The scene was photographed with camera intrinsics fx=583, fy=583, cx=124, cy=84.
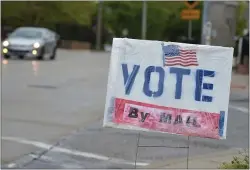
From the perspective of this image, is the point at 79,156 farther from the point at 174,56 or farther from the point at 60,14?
the point at 60,14

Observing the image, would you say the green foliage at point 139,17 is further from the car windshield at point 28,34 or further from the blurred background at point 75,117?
the blurred background at point 75,117

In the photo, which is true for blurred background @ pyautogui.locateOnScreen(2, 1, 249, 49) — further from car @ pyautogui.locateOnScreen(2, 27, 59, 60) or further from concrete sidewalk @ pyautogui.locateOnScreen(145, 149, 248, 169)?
concrete sidewalk @ pyautogui.locateOnScreen(145, 149, 248, 169)

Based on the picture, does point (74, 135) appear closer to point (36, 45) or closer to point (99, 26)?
point (36, 45)

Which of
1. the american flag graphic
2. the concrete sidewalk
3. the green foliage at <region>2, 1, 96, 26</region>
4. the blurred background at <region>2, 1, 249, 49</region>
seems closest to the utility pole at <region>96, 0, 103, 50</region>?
the blurred background at <region>2, 1, 249, 49</region>

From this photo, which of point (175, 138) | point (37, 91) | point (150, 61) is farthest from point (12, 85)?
point (150, 61)

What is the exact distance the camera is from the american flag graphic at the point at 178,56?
4914mm

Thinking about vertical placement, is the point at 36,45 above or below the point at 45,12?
below

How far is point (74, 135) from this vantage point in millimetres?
9000

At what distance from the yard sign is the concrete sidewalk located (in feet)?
6.00

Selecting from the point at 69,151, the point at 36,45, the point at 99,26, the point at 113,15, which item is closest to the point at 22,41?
the point at 36,45

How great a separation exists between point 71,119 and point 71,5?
3627cm

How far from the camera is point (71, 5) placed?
151ft

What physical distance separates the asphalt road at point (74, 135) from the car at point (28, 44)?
9.58 m

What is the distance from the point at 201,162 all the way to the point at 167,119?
2408 mm
